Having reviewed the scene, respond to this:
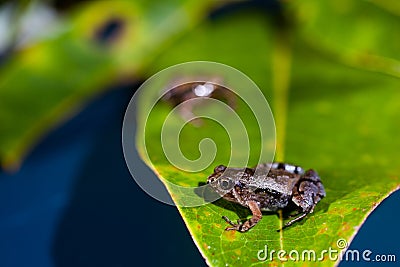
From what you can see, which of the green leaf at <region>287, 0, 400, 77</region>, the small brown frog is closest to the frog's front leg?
the small brown frog

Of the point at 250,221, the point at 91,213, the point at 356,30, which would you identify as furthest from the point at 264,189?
the point at 356,30

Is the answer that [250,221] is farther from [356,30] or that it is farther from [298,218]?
[356,30]

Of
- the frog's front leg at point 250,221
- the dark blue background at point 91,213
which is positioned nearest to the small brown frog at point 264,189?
the frog's front leg at point 250,221

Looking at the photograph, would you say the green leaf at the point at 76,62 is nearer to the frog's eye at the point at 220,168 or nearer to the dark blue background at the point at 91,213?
the dark blue background at the point at 91,213

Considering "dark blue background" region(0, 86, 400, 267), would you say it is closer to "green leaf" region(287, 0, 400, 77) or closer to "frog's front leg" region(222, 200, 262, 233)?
"frog's front leg" region(222, 200, 262, 233)

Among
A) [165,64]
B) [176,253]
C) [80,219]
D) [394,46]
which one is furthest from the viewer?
[165,64]

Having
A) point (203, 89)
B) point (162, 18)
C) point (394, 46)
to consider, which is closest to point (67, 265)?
point (203, 89)

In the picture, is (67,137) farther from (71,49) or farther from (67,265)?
(67,265)
